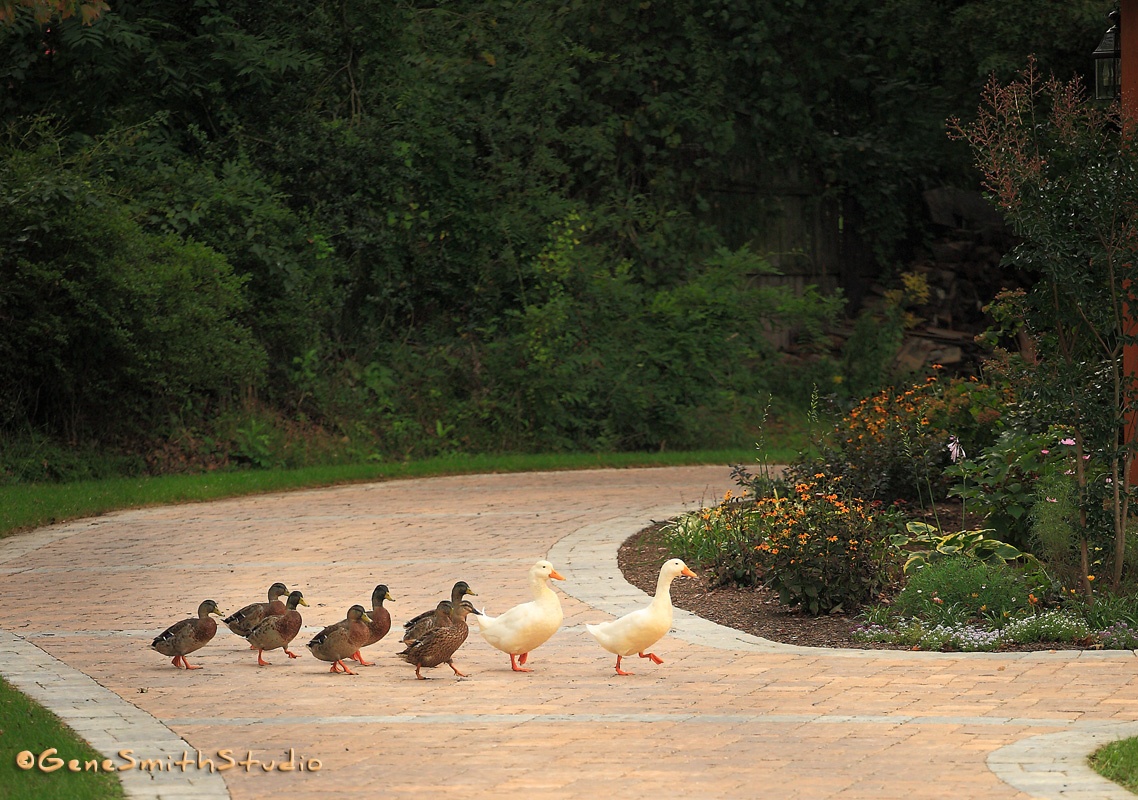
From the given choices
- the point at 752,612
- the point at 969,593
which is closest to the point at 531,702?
the point at 752,612

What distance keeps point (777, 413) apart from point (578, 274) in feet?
13.9

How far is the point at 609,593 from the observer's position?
10.7m

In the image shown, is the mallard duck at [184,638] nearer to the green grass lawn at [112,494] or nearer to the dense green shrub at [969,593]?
the green grass lawn at [112,494]

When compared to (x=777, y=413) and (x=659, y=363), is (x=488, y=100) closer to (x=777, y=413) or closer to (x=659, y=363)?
(x=659, y=363)

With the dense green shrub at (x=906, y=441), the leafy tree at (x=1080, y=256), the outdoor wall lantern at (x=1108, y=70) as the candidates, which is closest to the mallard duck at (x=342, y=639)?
the leafy tree at (x=1080, y=256)

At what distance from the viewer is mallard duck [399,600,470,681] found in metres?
8.19

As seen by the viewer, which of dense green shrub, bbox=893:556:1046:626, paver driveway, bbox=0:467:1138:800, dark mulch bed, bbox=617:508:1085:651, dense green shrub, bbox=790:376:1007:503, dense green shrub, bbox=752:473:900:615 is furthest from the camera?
dense green shrub, bbox=790:376:1007:503

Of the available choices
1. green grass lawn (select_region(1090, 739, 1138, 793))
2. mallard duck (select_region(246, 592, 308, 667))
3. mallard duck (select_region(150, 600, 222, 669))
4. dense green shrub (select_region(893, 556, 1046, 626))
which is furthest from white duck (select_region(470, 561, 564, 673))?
green grass lawn (select_region(1090, 739, 1138, 793))

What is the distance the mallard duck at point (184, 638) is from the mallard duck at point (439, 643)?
3.99 ft

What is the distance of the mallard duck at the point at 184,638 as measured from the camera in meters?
8.42

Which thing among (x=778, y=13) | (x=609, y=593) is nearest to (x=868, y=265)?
(x=778, y=13)

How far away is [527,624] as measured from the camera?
8312 millimetres

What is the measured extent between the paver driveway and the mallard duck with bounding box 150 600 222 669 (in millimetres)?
127

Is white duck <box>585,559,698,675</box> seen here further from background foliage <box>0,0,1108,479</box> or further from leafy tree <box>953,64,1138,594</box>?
background foliage <box>0,0,1108,479</box>
